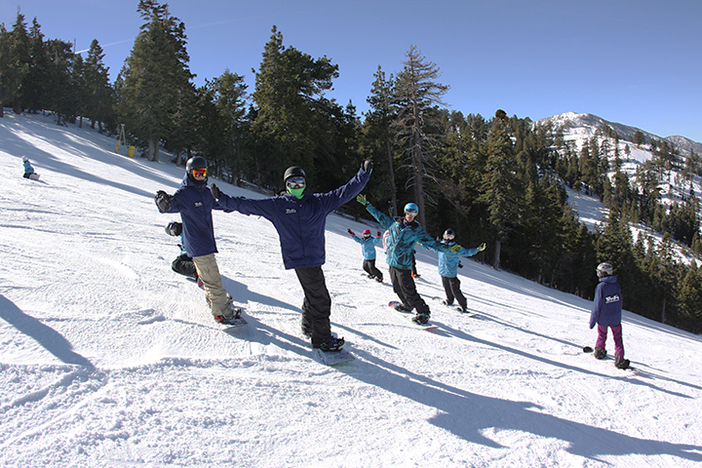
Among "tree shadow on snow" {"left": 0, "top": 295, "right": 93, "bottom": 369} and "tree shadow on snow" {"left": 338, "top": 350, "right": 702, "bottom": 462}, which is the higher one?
"tree shadow on snow" {"left": 338, "top": 350, "right": 702, "bottom": 462}

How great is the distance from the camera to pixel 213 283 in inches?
167

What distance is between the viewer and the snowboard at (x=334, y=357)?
12.8 ft

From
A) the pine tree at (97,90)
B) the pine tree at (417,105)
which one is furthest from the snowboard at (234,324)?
the pine tree at (97,90)

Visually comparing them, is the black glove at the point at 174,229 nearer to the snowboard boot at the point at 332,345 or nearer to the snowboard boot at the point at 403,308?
the snowboard boot at the point at 332,345

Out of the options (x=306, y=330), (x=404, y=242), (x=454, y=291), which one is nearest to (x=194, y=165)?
(x=306, y=330)

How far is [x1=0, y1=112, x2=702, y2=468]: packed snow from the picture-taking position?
249 cm

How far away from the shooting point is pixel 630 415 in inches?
158

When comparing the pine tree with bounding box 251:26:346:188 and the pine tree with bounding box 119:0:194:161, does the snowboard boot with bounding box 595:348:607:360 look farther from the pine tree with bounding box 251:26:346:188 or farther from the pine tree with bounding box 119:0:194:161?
the pine tree with bounding box 119:0:194:161

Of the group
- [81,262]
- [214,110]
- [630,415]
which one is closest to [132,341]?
[81,262]

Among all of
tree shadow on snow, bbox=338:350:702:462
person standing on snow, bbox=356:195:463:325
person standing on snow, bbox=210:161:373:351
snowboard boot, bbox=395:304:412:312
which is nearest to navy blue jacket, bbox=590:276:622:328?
person standing on snow, bbox=356:195:463:325

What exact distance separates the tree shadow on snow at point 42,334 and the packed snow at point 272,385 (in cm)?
2

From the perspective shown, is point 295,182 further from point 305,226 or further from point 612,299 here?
point 612,299

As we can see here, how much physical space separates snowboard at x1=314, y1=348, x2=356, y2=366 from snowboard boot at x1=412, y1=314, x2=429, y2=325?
206 cm

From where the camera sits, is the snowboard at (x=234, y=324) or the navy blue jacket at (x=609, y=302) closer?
the snowboard at (x=234, y=324)
